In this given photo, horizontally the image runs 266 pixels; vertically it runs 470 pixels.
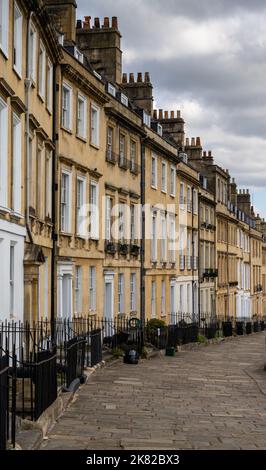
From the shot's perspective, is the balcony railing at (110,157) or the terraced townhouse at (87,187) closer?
the terraced townhouse at (87,187)

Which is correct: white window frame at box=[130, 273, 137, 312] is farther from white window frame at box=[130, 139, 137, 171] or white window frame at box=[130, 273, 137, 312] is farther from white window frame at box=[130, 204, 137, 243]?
white window frame at box=[130, 139, 137, 171]

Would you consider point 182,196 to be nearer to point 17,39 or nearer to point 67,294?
point 67,294

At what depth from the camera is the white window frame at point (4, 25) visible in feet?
50.7

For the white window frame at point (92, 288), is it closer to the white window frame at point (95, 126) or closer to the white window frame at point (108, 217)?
the white window frame at point (108, 217)

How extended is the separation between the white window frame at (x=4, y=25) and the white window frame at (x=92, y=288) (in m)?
13.1

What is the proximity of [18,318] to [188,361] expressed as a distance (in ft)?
33.8

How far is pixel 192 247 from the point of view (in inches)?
1863

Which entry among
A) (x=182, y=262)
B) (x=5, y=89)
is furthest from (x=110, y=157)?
(x=182, y=262)

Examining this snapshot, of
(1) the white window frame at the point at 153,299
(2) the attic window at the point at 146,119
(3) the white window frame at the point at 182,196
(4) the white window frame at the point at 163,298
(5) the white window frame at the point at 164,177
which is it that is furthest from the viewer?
(3) the white window frame at the point at 182,196

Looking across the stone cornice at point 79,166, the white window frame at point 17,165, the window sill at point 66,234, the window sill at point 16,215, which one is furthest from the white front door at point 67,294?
the white window frame at point 17,165

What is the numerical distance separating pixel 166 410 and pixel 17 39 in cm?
896

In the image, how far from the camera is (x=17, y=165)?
1741 cm
